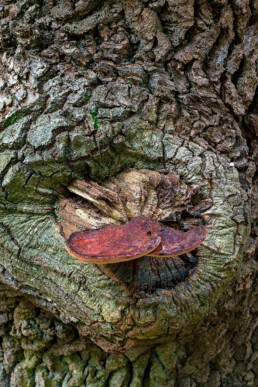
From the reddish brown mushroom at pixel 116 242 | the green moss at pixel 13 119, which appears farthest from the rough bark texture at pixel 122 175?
the reddish brown mushroom at pixel 116 242

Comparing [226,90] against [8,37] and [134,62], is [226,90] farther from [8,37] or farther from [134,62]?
[8,37]

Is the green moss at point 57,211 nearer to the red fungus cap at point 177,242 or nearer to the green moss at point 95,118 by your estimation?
the green moss at point 95,118

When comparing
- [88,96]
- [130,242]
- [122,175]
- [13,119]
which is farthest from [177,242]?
[13,119]

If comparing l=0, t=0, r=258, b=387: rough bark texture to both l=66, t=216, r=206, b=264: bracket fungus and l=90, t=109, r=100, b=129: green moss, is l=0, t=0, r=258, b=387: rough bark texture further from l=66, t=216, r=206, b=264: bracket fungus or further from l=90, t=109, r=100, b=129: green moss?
l=66, t=216, r=206, b=264: bracket fungus

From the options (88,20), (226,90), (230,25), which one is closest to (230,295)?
(226,90)

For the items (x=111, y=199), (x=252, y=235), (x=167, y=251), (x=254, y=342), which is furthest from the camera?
(x=254, y=342)
